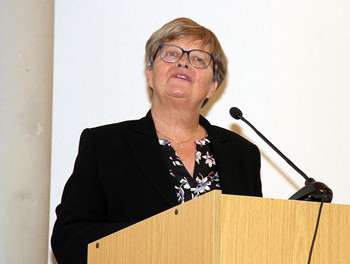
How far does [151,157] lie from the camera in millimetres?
2703

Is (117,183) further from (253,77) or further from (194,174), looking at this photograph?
(253,77)

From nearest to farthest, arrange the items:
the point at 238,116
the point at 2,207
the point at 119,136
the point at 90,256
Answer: the point at 90,256, the point at 238,116, the point at 119,136, the point at 2,207

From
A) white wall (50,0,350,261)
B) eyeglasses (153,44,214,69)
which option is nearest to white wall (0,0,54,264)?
white wall (50,0,350,261)

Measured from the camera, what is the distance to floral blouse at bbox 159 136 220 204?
105 inches

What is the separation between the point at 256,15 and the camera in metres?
3.41

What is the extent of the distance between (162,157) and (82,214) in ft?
1.50

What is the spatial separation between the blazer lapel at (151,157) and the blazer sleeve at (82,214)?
198 millimetres

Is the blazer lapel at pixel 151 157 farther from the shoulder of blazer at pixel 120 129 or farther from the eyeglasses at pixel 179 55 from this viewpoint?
the eyeglasses at pixel 179 55

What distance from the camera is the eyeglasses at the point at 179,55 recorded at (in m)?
2.95

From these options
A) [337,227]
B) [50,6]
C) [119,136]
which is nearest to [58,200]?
[119,136]

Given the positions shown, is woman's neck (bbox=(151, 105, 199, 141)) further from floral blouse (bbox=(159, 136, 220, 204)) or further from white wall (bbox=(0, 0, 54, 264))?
white wall (bbox=(0, 0, 54, 264))

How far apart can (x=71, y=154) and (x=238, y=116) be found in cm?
135

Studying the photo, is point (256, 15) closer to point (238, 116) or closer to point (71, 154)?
point (238, 116)

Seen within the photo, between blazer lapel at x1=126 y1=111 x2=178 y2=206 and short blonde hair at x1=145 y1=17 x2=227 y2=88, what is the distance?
1.18ft
